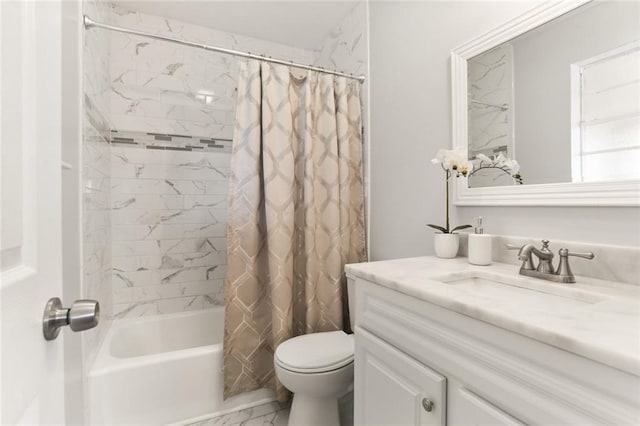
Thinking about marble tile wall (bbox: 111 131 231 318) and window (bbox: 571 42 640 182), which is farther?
marble tile wall (bbox: 111 131 231 318)

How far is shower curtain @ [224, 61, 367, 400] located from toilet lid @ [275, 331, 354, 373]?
16 cm

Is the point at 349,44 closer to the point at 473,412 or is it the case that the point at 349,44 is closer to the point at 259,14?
the point at 259,14

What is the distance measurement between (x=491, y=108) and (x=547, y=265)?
680 millimetres

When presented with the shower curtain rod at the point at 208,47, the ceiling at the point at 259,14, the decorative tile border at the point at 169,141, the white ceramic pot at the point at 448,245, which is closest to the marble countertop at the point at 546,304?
the white ceramic pot at the point at 448,245

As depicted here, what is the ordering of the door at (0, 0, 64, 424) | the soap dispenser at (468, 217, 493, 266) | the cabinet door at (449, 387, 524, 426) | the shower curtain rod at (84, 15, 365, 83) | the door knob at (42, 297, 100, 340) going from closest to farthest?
the door at (0, 0, 64, 424)
the door knob at (42, 297, 100, 340)
the cabinet door at (449, 387, 524, 426)
the soap dispenser at (468, 217, 493, 266)
the shower curtain rod at (84, 15, 365, 83)

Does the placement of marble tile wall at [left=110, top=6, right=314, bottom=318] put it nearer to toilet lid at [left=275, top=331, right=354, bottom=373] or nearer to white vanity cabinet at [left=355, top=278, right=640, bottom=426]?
toilet lid at [left=275, top=331, right=354, bottom=373]

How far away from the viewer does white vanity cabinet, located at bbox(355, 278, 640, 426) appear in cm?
51

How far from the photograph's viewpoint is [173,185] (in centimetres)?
236

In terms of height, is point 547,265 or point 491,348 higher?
point 547,265

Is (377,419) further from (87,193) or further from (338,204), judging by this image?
(87,193)

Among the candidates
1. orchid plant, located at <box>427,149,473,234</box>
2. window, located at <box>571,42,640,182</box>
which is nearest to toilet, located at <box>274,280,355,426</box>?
orchid plant, located at <box>427,149,473,234</box>

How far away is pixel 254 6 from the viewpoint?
2139 mm

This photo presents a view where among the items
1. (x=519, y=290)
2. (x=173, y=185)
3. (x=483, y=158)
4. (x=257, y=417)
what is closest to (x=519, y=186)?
(x=483, y=158)

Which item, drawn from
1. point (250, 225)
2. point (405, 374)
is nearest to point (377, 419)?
point (405, 374)
